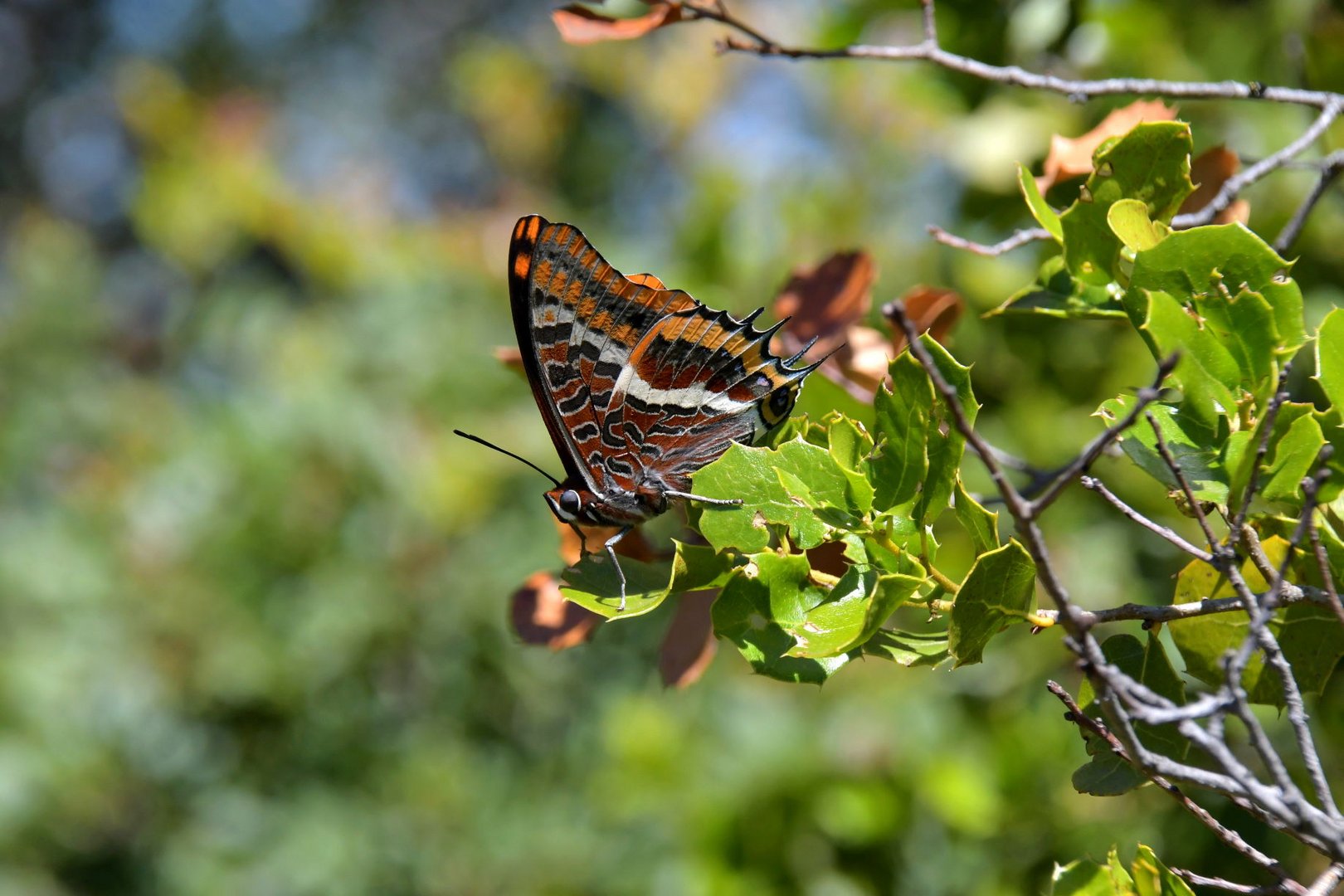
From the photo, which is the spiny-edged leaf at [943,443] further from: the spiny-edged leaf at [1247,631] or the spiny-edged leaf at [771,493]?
the spiny-edged leaf at [1247,631]

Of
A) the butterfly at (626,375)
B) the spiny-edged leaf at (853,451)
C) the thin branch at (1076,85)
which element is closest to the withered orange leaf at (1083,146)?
the thin branch at (1076,85)

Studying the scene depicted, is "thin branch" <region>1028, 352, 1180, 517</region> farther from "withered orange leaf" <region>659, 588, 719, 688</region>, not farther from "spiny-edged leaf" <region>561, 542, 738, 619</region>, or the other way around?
"withered orange leaf" <region>659, 588, 719, 688</region>

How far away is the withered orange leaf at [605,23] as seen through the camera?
124 cm

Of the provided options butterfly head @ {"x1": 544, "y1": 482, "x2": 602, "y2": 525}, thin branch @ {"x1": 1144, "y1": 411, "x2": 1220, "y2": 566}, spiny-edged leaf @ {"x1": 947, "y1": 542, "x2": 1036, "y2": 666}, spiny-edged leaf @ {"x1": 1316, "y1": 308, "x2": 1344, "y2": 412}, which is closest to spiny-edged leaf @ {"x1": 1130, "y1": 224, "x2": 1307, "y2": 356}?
spiny-edged leaf @ {"x1": 1316, "y1": 308, "x2": 1344, "y2": 412}

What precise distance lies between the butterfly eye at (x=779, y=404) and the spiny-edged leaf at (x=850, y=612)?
0.36 metres

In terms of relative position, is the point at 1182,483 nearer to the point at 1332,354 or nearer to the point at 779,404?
the point at 1332,354

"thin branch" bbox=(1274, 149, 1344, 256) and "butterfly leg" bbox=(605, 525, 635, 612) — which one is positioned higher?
"thin branch" bbox=(1274, 149, 1344, 256)

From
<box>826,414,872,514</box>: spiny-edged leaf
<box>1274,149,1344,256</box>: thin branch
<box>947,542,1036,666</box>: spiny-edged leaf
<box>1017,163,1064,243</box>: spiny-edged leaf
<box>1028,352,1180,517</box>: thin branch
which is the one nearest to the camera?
<box>1028,352,1180,517</box>: thin branch

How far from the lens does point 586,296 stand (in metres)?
1.29

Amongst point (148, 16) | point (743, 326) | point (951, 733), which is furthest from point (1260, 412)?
point (148, 16)

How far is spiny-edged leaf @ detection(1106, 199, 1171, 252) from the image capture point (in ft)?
2.89

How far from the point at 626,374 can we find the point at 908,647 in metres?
0.58

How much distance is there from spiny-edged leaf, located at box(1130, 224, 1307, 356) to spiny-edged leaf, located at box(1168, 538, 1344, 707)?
0.58 ft

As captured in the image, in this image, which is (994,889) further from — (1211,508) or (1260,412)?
(1260,412)
